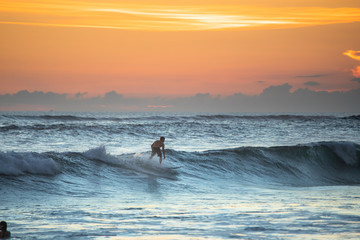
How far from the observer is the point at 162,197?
12828 mm

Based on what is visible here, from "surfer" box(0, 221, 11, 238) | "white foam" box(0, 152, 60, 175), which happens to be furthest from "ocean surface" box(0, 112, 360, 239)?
"surfer" box(0, 221, 11, 238)

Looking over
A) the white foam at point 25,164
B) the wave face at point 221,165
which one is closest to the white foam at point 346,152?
the wave face at point 221,165

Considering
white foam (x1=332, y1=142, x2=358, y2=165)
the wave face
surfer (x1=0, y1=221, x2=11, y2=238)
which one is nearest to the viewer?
surfer (x1=0, y1=221, x2=11, y2=238)

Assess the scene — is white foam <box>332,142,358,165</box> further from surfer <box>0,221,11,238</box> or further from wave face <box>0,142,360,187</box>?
Result: surfer <box>0,221,11,238</box>

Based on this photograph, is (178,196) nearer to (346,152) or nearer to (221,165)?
(221,165)

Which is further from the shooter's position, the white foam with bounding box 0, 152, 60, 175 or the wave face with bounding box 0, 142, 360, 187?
the wave face with bounding box 0, 142, 360, 187

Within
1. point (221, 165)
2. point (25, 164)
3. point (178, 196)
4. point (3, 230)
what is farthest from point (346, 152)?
point (3, 230)

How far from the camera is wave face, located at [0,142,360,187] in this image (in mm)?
15258

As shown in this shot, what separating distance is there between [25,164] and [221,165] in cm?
844

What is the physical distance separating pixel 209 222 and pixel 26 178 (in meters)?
6.84

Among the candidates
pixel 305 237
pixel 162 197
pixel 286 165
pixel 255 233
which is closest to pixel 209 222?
pixel 255 233

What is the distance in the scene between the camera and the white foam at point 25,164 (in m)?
14.2

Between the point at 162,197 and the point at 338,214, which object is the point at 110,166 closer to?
the point at 162,197

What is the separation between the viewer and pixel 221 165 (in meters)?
20.1
